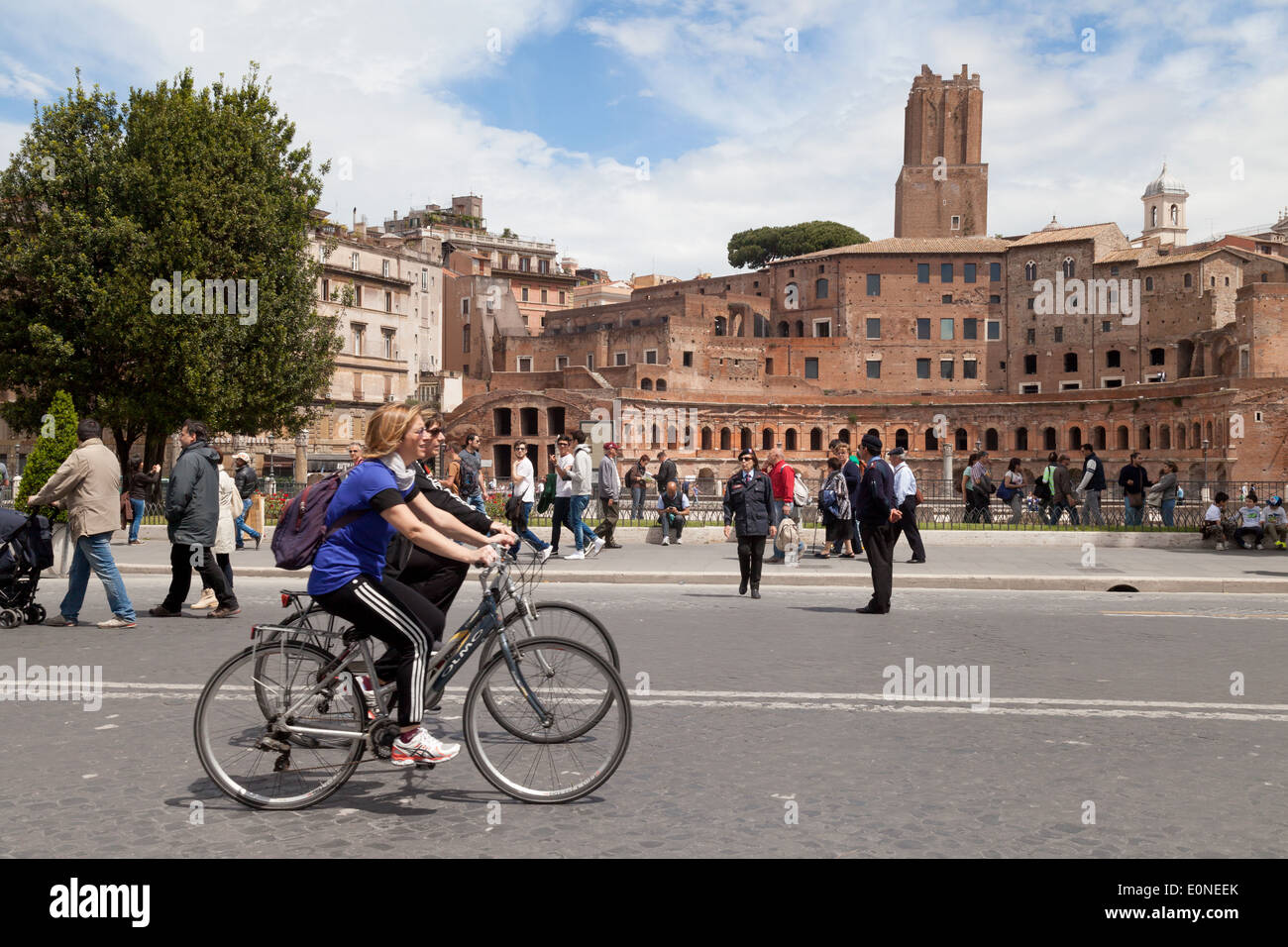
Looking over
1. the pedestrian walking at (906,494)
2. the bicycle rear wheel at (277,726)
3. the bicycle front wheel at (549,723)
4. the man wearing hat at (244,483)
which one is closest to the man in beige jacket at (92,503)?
the bicycle rear wheel at (277,726)

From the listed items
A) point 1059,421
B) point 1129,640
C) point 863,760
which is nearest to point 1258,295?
point 1059,421

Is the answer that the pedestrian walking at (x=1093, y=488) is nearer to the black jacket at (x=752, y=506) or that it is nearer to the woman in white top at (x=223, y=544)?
the black jacket at (x=752, y=506)

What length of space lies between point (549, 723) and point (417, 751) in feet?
2.03

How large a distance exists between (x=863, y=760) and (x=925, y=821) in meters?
0.96

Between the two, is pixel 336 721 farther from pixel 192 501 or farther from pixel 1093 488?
pixel 1093 488

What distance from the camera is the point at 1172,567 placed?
15.3m

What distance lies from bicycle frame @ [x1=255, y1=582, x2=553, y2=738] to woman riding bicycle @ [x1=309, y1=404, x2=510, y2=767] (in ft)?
0.32

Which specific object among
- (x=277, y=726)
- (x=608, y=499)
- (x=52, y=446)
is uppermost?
(x=52, y=446)

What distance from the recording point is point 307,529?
18.4ft

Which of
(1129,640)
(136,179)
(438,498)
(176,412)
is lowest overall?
(1129,640)

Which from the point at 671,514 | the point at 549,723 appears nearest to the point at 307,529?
the point at 549,723

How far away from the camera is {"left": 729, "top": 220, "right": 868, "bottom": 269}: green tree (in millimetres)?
93188

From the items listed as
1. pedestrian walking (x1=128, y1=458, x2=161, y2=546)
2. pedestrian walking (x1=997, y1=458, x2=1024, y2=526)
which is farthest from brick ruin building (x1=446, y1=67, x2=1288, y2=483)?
pedestrian walking (x1=128, y1=458, x2=161, y2=546)
